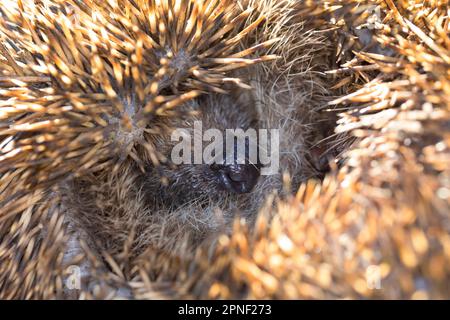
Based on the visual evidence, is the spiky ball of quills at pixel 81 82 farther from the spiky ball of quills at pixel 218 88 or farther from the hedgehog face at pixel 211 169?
the hedgehog face at pixel 211 169

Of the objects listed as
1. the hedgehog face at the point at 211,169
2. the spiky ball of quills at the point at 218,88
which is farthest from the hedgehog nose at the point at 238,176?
the spiky ball of quills at the point at 218,88

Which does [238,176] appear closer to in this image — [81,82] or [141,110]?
[141,110]

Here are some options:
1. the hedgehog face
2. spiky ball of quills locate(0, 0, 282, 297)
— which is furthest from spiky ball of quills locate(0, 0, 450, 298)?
the hedgehog face

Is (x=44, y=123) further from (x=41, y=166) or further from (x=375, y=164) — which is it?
(x=375, y=164)

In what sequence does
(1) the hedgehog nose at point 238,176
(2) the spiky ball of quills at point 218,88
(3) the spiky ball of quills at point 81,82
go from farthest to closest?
(1) the hedgehog nose at point 238,176 < (3) the spiky ball of quills at point 81,82 < (2) the spiky ball of quills at point 218,88

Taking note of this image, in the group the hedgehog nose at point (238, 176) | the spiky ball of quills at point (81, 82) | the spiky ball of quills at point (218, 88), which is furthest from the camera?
the hedgehog nose at point (238, 176)

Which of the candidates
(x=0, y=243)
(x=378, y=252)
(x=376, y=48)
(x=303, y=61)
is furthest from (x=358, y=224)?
(x=0, y=243)

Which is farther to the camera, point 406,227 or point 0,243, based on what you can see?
point 0,243
